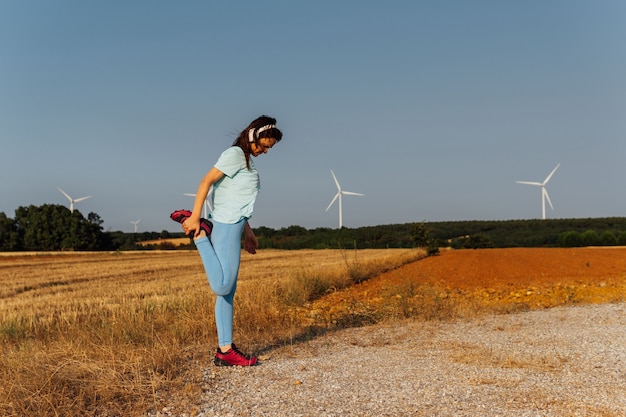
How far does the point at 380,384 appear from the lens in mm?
5234

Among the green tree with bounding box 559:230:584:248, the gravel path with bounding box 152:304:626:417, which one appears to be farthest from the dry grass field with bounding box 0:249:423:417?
the green tree with bounding box 559:230:584:248

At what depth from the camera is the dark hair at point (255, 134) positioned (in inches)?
228

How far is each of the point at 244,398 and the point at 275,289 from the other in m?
7.76

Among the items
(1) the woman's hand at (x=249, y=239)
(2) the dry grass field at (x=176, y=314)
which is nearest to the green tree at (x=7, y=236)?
(2) the dry grass field at (x=176, y=314)

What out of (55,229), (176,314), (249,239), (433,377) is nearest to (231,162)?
(249,239)

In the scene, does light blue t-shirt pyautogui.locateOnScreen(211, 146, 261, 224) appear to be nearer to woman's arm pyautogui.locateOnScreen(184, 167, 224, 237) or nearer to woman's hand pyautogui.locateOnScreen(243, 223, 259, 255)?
woman's arm pyautogui.locateOnScreen(184, 167, 224, 237)

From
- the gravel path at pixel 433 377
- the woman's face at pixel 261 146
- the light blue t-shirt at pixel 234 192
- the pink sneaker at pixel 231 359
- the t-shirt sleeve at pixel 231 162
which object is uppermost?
the woman's face at pixel 261 146

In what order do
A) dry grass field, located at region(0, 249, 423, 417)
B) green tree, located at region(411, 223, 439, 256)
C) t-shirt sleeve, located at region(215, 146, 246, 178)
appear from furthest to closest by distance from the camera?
green tree, located at region(411, 223, 439, 256) → t-shirt sleeve, located at region(215, 146, 246, 178) → dry grass field, located at region(0, 249, 423, 417)

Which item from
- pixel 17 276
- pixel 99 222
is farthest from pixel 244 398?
pixel 99 222

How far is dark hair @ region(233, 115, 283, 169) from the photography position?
5.79 m

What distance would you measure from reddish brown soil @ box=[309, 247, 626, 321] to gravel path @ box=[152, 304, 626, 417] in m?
2.53

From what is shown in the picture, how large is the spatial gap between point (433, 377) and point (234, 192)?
2535 mm

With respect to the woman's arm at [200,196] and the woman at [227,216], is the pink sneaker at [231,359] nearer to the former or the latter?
the woman at [227,216]

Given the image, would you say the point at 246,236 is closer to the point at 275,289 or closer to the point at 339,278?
the point at 275,289
